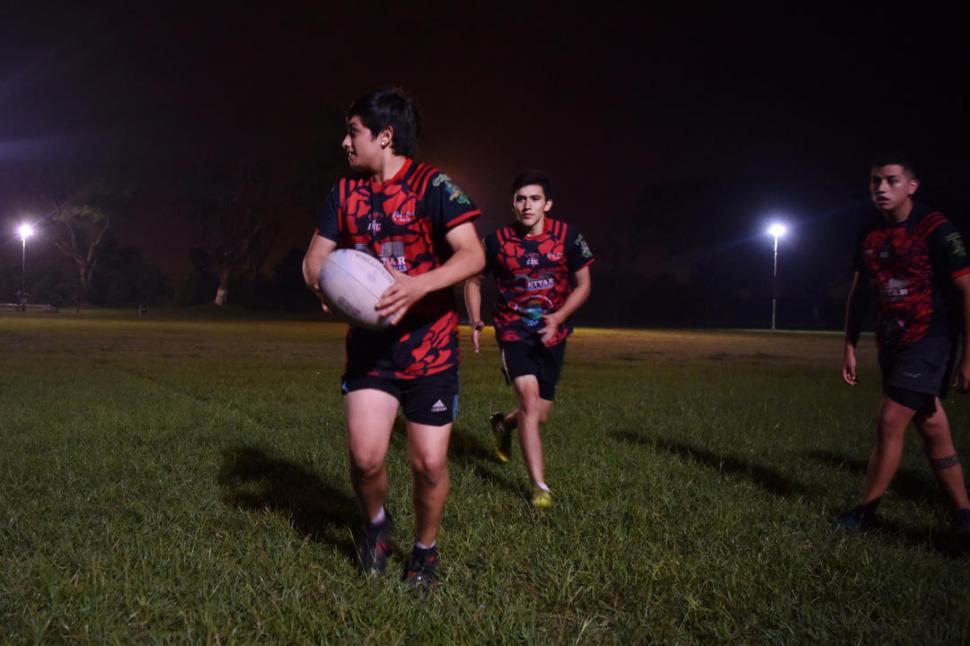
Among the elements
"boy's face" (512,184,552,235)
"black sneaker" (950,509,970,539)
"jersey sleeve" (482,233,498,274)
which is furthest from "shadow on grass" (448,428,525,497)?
"black sneaker" (950,509,970,539)

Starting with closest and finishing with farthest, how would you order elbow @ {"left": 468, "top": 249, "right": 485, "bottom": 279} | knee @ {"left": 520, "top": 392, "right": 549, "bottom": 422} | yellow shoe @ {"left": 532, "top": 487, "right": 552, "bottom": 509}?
elbow @ {"left": 468, "top": 249, "right": 485, "bottom": 279} → yellow shoe @ {"left": 532, "top": 487, "right": 552, "bottom": 509} → knee @ {"left": 520, "top": 392, "right": 549, "bottom": 422}

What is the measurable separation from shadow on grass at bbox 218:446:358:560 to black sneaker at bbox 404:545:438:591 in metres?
0.54

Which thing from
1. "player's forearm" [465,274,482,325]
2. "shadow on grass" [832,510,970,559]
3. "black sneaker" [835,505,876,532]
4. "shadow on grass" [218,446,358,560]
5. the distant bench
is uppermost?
"player's forearm" [465,274,482,325]

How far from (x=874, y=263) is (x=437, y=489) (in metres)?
3.35

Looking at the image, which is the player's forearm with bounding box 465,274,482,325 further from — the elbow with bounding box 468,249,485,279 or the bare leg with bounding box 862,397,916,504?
the bare leg with bounding box 862,397,916,504

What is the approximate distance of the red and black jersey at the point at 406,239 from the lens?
3.89 meters

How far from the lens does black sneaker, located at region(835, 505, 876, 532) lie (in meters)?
5.08

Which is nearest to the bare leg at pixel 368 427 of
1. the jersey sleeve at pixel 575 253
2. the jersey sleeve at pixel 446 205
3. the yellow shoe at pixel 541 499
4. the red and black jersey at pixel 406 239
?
the red and black jersey at pixel 406 239

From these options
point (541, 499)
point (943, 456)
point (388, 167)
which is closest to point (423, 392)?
point (388, 167)

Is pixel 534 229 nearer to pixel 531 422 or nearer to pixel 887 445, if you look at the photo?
pixel 531 422

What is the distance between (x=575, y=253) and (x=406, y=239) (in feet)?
9.44

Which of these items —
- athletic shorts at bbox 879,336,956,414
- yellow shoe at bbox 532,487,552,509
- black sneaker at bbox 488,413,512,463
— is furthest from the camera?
black sneaker at bbox 488,413,512,463

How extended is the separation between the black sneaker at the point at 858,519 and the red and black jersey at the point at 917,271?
3.65ft

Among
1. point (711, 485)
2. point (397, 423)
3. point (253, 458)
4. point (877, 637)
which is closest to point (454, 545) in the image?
point (877, 637)
